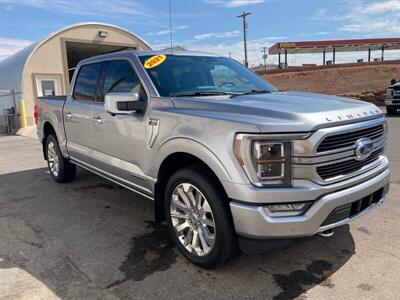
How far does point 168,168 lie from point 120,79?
1410 mm

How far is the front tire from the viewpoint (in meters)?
3.00

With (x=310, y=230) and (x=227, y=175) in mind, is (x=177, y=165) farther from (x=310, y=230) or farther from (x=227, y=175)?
(x=310, y=230)

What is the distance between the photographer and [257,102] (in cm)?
322

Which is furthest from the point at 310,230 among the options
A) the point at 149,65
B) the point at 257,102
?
the point at 149,65

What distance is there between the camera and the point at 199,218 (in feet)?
10.8

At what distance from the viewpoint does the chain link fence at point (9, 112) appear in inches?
722

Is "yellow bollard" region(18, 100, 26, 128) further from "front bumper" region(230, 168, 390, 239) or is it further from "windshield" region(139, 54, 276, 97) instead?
"front bumper" region(230, 168, 390, 239)

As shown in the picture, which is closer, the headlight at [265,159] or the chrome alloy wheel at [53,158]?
the headlight at [265,159]

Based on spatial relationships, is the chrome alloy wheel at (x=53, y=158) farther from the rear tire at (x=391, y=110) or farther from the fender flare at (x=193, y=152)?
the rear tire at (x=391, y=110)

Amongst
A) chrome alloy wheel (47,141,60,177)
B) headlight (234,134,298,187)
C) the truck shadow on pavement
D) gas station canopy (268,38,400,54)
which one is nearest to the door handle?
the truck shadow on pavement

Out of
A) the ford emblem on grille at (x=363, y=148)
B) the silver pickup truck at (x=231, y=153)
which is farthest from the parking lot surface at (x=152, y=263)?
the ford emblem on grille at (x=363, y=148)

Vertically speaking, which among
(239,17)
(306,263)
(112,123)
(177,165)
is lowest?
(306,263)

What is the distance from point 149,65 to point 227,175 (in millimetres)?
1805

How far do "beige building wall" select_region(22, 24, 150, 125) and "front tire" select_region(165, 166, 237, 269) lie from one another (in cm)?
1668
